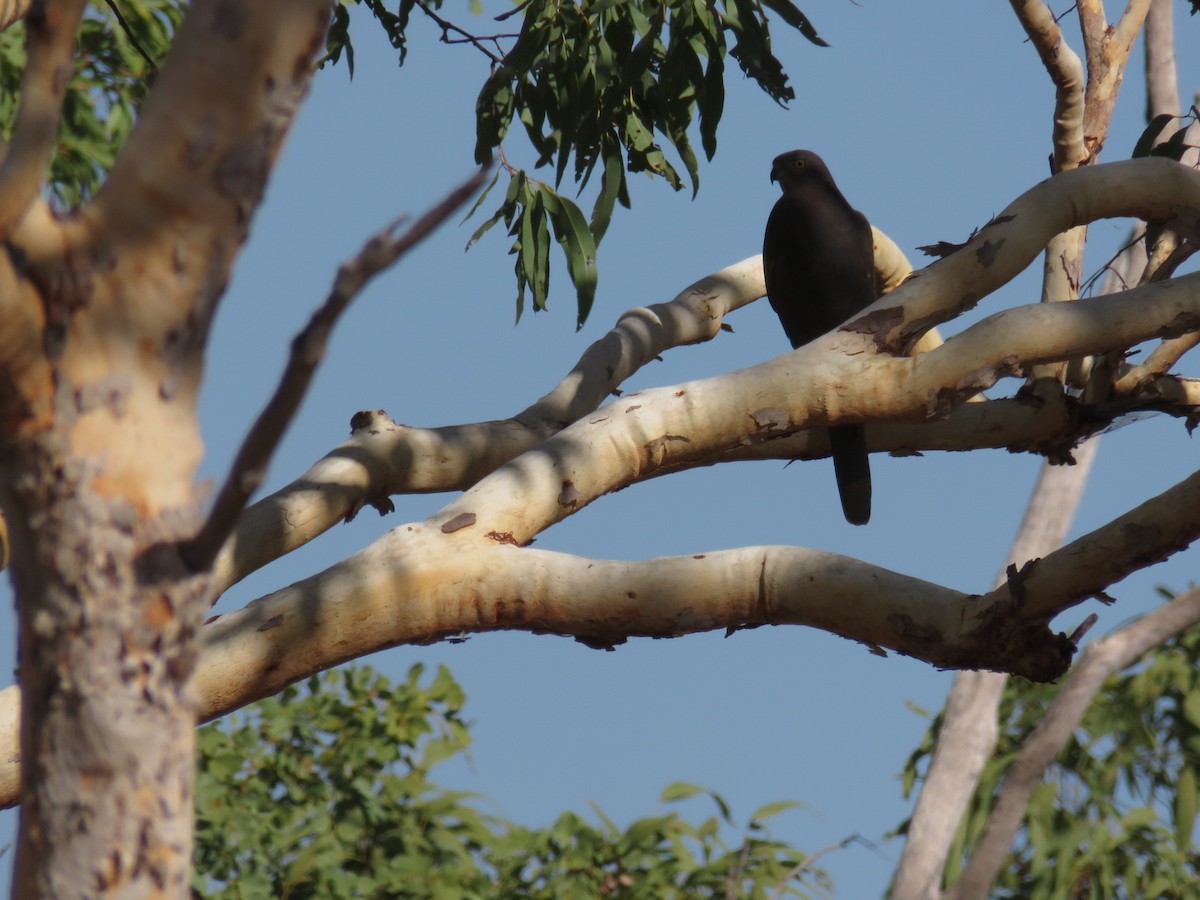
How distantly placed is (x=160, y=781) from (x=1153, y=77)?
512cm

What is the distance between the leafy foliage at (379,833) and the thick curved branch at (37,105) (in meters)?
3.29

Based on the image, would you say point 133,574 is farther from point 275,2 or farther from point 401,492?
point 401,492

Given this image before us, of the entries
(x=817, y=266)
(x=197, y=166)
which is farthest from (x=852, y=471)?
(x=197, y=166)

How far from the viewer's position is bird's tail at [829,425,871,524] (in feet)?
11.9

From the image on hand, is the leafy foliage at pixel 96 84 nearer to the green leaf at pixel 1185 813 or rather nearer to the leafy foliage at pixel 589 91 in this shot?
the leafy foliage at pixel 589 91

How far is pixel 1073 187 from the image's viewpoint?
273cm

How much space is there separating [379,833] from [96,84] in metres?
3.19

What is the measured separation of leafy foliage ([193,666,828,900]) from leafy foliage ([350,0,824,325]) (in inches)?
69.6

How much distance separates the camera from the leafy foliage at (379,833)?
4.38m

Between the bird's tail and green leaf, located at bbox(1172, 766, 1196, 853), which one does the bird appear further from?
green leaf, located at bbox(1172, 766, 1196, 853)

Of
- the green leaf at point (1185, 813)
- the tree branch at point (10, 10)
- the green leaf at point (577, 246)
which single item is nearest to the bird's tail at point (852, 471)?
the green leaf at point (577, 246)

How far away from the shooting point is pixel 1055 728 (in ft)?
6.46

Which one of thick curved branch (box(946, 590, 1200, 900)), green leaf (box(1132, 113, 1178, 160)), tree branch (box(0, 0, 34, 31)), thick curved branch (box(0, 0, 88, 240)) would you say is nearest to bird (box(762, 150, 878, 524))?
green leaf (box(1132, 113, 1178, 160))

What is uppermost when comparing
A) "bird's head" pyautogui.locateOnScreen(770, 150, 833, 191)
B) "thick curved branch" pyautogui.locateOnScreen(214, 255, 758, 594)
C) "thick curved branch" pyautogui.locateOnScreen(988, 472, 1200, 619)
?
"bird's head" pyautogui.locateOnScreen(770, 150, 833, 191)
